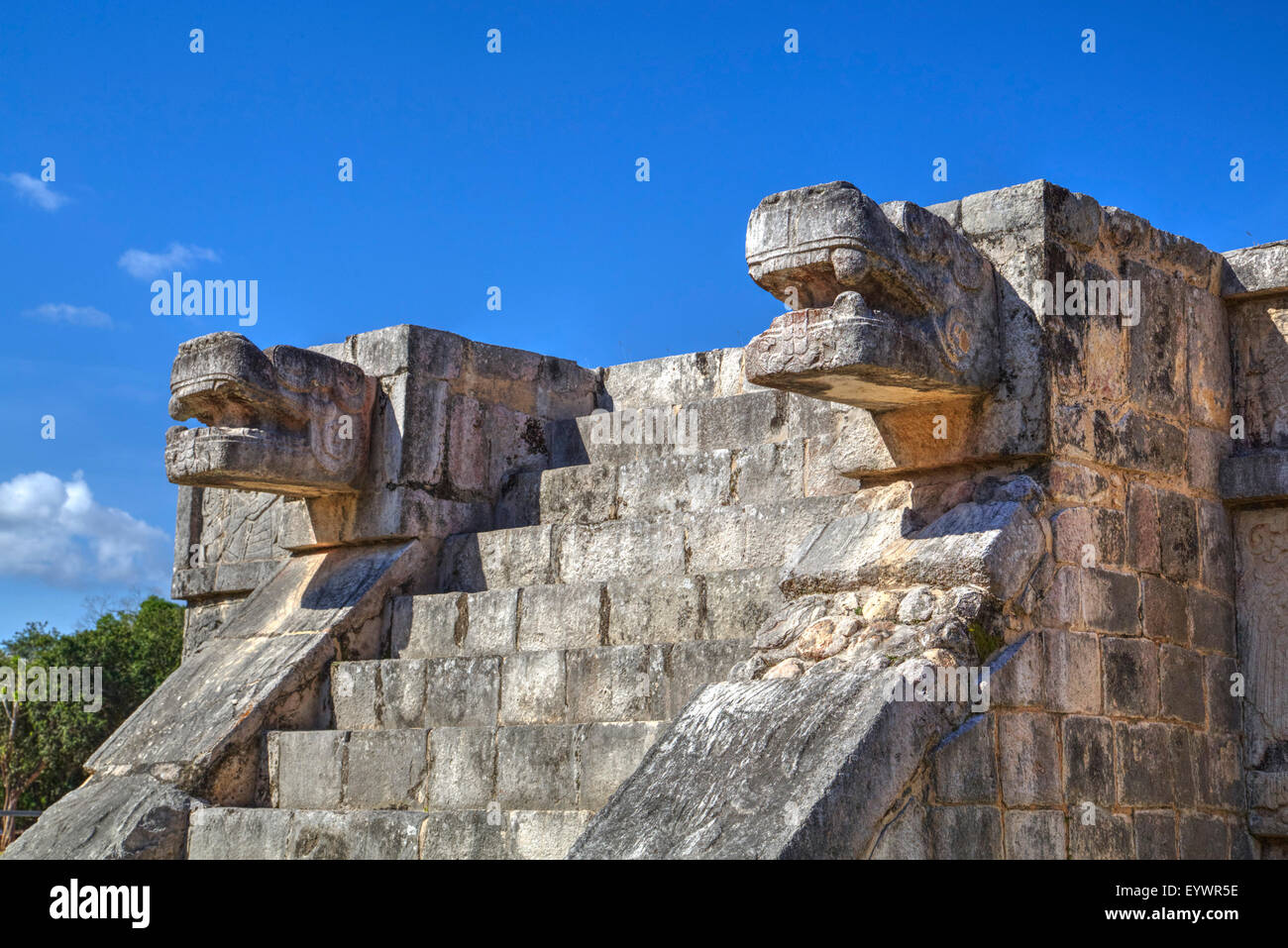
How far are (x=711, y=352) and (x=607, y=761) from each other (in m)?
3.32

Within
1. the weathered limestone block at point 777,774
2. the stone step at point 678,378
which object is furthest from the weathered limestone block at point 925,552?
the stone step at point 678,378

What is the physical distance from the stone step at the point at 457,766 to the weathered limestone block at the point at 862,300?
1.64 m

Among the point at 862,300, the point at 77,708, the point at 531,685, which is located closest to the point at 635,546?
the point at 531,685

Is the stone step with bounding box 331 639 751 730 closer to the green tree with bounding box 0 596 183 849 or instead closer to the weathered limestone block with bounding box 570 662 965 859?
the weathered limestone block with bounding box 570 662 965 859

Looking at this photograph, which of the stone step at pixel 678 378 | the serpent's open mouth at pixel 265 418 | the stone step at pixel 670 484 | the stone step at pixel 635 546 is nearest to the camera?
the stone step at pixel 635 546

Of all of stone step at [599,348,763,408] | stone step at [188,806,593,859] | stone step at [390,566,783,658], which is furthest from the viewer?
stone step at [599,348,763,408]

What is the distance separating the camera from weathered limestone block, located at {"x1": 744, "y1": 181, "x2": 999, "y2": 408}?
5875 millimetres

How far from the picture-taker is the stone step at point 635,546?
733cm

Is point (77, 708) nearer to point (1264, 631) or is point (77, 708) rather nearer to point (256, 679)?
point (256, 679)

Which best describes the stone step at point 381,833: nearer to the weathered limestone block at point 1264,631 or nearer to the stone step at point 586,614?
the stone step at point 586,614

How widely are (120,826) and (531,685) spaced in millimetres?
2074

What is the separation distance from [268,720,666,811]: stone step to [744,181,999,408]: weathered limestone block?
1.64 m

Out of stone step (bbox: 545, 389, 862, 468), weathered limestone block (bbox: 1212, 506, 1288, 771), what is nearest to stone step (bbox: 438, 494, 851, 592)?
stone step (bbox: 545, 389, 862, 468)

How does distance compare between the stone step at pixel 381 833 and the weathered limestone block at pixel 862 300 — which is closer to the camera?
the weathered limestone block at pixel 862 300
